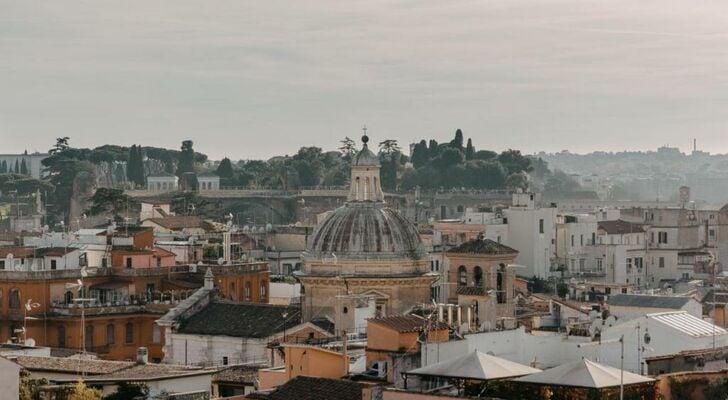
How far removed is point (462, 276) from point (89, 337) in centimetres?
961

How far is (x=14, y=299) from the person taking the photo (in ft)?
206

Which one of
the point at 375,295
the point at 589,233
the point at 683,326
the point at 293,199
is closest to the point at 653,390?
the point at 683,326

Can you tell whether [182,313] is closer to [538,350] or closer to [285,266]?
[538,350]

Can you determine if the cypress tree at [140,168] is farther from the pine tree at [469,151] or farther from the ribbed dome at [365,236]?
the ribbed dome at [365,236]

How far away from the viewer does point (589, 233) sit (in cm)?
8969

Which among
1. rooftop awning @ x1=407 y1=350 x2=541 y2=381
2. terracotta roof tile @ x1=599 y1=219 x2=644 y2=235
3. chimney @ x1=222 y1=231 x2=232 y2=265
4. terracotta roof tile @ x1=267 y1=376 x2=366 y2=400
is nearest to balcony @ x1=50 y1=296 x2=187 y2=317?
chimney @ x1=222 y1=231 x2=232 y2=265

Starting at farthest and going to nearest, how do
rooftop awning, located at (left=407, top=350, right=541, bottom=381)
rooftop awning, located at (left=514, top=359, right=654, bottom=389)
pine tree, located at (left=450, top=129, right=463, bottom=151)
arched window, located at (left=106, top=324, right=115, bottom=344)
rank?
1. pine tree, located at (left=450, top=129, right=463, bottom=151)
2. arched window, located at (left=106, top=324, right=115, bottom=344)
3. rooftop awning, located at (left=407, top=350, right=541, bottom=381)
4. rooftop awning, located at (left=514, top=359, right=654, bottom=389)

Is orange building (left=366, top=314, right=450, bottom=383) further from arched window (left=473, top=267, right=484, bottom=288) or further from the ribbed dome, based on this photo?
arched window (left=473, top=267, right=484, bottom=288)

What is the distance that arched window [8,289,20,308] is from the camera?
2462 inches

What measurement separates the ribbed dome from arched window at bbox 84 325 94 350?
8.62 meters

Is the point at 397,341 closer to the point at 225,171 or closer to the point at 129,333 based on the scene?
the point at 129,333

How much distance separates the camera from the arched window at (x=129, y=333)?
202 feet

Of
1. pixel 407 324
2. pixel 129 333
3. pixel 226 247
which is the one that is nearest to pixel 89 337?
pixel 129 333

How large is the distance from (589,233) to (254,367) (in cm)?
4456
